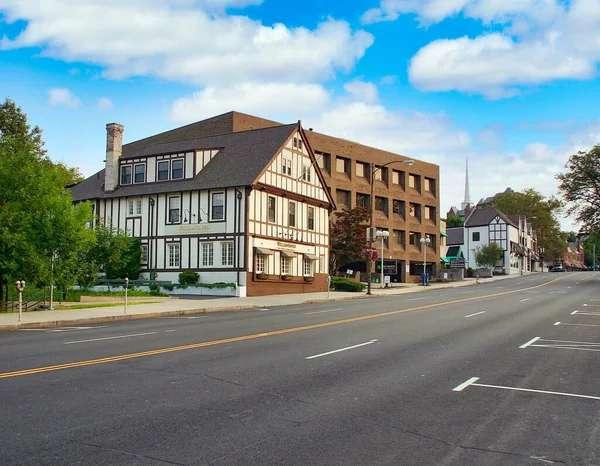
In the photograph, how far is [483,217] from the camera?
109375 mm

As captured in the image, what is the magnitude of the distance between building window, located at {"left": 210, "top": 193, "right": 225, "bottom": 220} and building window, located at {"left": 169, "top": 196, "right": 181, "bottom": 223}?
A: 289 cm

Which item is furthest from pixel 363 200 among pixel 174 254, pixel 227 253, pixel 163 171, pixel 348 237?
pixel 227 253

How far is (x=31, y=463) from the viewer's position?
17.8ft

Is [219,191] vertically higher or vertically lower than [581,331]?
higher

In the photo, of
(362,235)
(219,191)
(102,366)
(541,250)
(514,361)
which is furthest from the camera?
(541,250)

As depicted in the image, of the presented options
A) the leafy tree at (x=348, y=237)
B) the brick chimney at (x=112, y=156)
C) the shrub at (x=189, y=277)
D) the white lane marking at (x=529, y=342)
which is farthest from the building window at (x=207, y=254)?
the white lane marking at (x=529, y=342)

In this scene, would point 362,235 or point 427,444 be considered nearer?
point 427,444

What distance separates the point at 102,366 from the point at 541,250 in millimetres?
141952

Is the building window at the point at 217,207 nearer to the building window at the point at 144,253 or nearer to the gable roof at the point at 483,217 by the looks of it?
the building window at the point at 144,253

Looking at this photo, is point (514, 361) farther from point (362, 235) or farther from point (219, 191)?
point (362, 235)

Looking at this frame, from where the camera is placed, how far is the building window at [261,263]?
→ 129ft

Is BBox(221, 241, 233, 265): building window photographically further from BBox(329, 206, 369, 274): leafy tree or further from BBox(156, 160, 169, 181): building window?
BBox(329, 206, 369, 274): leafy tree

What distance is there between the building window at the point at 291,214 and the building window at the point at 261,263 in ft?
13.8

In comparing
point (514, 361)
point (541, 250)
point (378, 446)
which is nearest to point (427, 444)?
point (378, 446)
